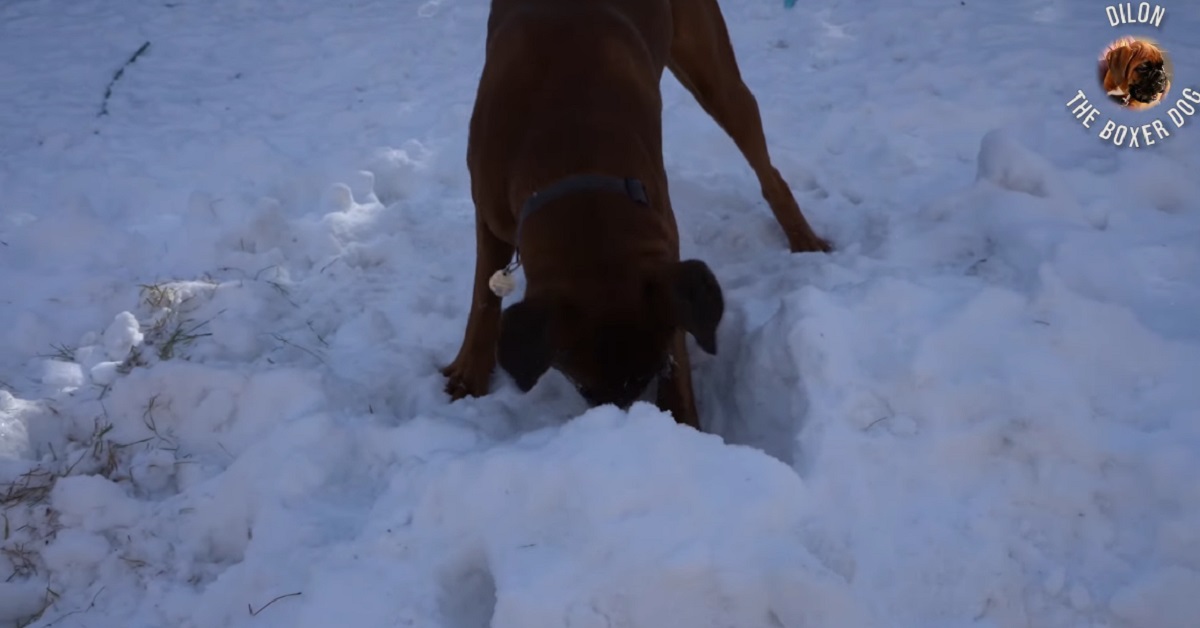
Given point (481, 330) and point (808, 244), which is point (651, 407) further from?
point (808, 244)

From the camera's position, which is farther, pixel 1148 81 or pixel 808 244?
pixel 1148 81

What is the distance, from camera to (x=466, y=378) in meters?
3.34

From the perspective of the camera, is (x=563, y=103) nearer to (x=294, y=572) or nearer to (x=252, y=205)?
(x=294, y=572)

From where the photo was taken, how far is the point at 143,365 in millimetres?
3299

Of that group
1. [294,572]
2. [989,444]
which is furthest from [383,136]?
[989,444]

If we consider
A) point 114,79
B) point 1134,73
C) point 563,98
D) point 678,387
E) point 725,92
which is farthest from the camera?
point 114,79

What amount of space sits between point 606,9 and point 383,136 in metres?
2.02

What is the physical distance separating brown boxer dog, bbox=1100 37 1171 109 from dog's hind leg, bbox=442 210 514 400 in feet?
11.5

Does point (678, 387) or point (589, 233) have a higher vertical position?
point (589, 233)

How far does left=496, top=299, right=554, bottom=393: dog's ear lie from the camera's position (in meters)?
2.35

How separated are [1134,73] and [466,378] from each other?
4182mm

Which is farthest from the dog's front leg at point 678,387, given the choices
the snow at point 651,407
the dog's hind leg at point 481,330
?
the dog's hind leg at point 481,330
